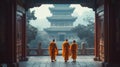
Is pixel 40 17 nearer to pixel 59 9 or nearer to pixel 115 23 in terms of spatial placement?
pixel 59 9

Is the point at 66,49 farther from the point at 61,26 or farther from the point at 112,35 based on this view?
the point at 61,26

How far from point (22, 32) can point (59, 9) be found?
3369 cm

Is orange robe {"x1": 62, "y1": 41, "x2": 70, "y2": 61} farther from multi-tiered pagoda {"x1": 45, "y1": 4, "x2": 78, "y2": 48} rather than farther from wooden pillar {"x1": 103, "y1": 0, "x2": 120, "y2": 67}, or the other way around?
multi-tiered pagoda {"x1": 45, "y1": 4, "x2": 78, "y2": 48}

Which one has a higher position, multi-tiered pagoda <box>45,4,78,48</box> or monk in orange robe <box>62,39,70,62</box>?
multi-tiered pagoda <box>45,4,78,48</box>

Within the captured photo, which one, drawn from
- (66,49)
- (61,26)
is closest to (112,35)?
(66,49)

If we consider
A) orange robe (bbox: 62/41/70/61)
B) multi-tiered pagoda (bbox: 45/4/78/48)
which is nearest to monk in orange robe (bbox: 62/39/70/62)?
orange robe (bbox: 62/41/70/61)

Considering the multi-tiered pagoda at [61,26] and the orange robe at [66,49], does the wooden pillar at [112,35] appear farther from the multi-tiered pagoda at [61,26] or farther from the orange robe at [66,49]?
the multi-tiered pagoda at [61,26]

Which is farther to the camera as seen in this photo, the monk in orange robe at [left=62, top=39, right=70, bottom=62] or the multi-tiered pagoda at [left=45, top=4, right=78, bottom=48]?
the multi-tiered pagoda at [left=45, top=4, right=78, bottom=48]

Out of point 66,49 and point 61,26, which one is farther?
point 61,26

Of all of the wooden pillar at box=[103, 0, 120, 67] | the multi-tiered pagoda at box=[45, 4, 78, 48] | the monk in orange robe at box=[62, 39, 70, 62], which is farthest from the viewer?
the multi-tiered pagoda at box=[45, 4, 78, 48]

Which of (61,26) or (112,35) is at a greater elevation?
(61,26)

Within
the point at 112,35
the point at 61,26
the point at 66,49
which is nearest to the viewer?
the point at 112,35

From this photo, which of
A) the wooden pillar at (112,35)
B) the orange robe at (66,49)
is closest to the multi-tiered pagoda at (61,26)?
the orange robe at (66,49)
